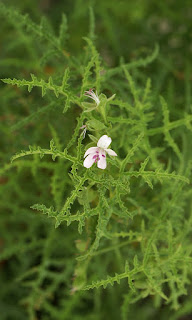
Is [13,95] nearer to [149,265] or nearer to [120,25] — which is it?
[120,25]

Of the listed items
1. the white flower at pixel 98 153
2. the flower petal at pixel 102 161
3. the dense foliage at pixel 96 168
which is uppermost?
the dense foliage at pixel 96 168

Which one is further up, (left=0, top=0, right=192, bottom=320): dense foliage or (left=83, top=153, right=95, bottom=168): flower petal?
(left=0, top=0, right=192, bottom=320): dense foliage

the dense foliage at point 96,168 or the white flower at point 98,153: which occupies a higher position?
the dense foliage at point 96,168

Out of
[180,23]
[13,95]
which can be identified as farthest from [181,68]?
[13,95]

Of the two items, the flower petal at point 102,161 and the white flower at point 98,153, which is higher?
the white flower at point 98,153

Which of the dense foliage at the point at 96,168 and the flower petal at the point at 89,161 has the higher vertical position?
the dense foliage at the point at 96,168

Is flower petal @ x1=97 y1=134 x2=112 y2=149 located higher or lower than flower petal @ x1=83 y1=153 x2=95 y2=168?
higher

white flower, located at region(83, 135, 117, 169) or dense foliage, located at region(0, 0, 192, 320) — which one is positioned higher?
dense foliage, located at region(0, 0, 192, 320)

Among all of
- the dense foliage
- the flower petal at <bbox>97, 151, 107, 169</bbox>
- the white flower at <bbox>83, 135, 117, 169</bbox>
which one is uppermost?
the dense foliage

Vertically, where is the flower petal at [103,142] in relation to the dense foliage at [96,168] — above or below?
below
